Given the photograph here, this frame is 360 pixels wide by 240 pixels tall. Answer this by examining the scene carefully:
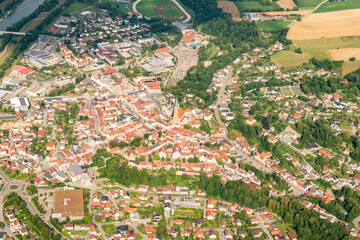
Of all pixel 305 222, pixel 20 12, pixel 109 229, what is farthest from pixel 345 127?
pixel 20 12

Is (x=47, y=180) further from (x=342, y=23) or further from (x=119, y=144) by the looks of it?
(x=342, y=23)

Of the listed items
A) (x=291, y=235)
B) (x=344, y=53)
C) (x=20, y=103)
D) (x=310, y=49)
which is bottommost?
(x=291, y=235)

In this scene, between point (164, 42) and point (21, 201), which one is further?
point (164, 42)

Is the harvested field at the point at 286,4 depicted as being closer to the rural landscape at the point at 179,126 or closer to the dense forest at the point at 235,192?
the rural landscape at the point at 179,126

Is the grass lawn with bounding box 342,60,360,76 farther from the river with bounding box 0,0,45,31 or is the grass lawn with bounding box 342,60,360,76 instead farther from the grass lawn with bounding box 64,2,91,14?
the river with bounding box 0,0,45,31

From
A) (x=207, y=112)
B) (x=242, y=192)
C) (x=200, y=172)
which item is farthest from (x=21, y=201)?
(x=207, y=112)

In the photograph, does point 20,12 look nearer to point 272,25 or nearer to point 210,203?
point 272,25
